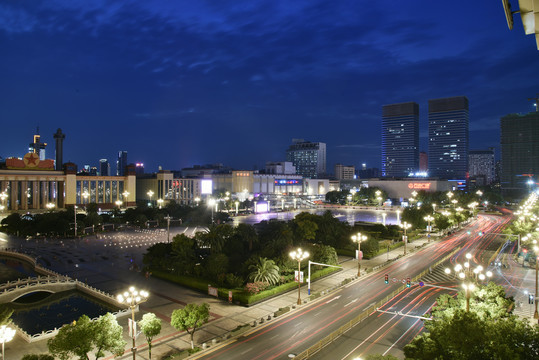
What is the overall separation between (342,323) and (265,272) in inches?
414

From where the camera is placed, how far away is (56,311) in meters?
35.6

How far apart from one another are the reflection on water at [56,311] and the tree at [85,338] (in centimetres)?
1460

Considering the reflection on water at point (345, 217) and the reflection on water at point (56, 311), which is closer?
the reflection on water at point (56, 311)

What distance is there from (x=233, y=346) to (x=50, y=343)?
11210mm

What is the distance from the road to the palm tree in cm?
537

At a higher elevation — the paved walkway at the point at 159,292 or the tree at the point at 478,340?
the tree at the point at 478,340

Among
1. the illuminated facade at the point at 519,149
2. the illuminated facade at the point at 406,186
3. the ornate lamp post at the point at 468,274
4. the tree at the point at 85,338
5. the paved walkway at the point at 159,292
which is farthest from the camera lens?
the illuminated facade at the point at 519,149

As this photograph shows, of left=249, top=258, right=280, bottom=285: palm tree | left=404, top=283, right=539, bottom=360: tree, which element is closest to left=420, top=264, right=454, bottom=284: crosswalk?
left=249, top=258, right=280, bottom=285: palm tree

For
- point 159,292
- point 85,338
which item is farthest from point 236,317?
point 85,338

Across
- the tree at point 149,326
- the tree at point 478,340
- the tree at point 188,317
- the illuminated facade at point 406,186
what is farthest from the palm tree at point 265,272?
the illuminated facade at point 406,186

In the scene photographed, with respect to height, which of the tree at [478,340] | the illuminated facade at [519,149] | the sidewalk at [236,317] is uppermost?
the illuminated facade at [519,149]

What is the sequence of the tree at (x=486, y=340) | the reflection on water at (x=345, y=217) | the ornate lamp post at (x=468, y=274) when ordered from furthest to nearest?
1. the reflection on water at (x=345, y=217)
2. the ornate lamp post at (x=468, y=274)
3. the tree at (x=486, y=340)

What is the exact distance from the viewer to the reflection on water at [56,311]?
32719 mm

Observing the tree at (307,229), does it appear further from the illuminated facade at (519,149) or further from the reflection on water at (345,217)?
the illuminated facade at (519,149)
